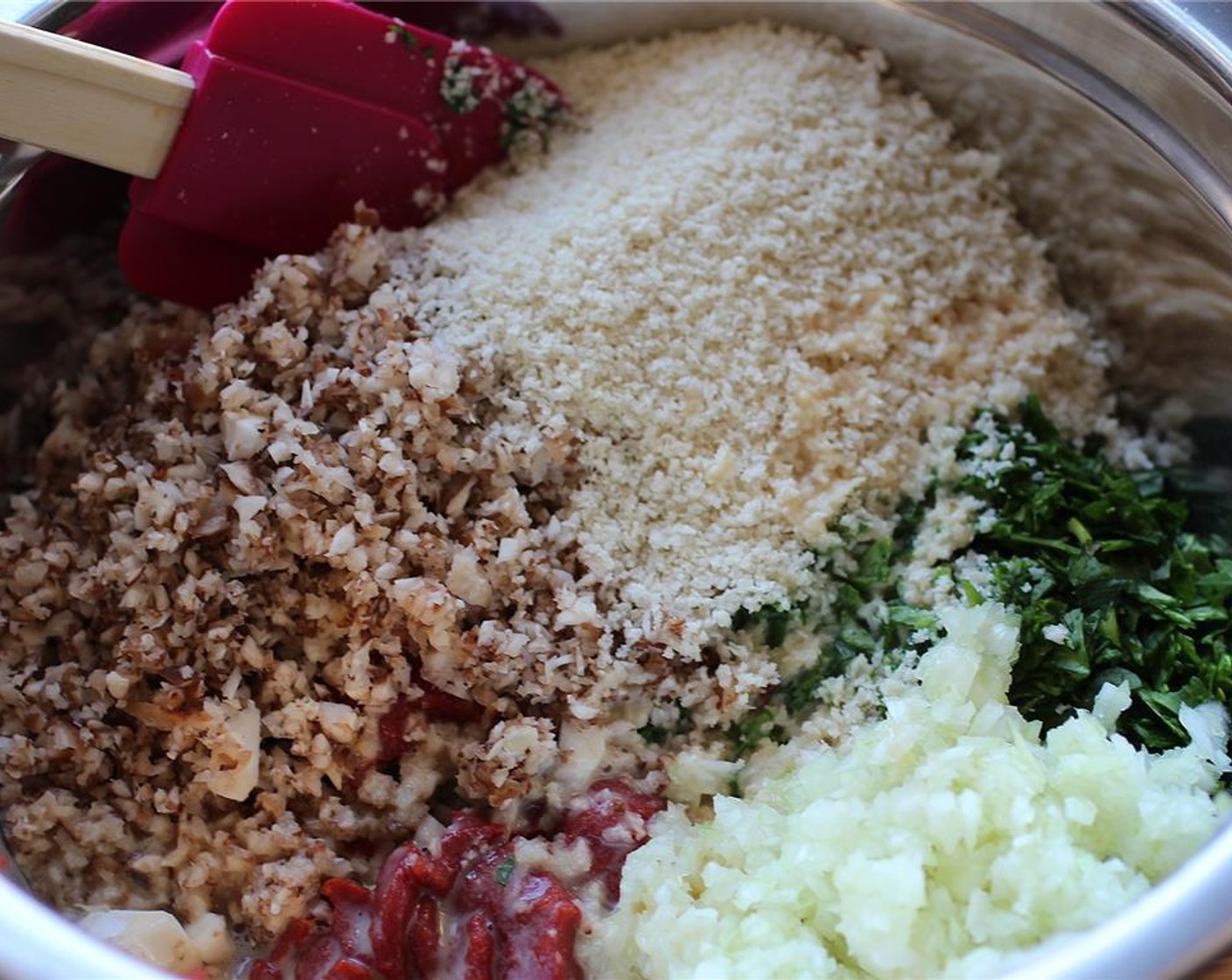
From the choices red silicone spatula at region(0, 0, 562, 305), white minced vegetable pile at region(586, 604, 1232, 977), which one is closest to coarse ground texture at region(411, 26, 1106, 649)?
red silicone spatula at region(0, 0, 562, 305)

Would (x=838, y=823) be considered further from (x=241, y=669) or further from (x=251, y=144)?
(x=251, y=144)

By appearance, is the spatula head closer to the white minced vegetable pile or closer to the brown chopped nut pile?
the brown chopped nut pile

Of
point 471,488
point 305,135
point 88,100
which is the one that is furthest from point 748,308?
point 88,100

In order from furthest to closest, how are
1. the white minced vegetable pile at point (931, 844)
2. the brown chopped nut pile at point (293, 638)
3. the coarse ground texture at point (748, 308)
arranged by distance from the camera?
1. the coarse ground texture at point (748, 308)
2. the brown chopped nut pile at point (293, 638)
3. the white minced vegetable pile at point (931, 844)

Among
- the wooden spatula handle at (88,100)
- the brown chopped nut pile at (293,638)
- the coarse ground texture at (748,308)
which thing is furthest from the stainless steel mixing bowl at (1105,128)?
the brown chopped nut pile at (293,638)

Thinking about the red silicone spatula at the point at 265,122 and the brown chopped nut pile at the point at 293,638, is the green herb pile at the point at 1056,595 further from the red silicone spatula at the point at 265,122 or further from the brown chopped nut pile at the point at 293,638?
the red silicone spatula at the point at 265,122

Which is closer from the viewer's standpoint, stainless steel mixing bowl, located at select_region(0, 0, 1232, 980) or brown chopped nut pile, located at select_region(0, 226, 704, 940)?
brown chopped nut pile, located at select_region(0, 226, 704, 940)

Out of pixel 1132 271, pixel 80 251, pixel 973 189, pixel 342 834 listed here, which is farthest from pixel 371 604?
pixel 1132 271
